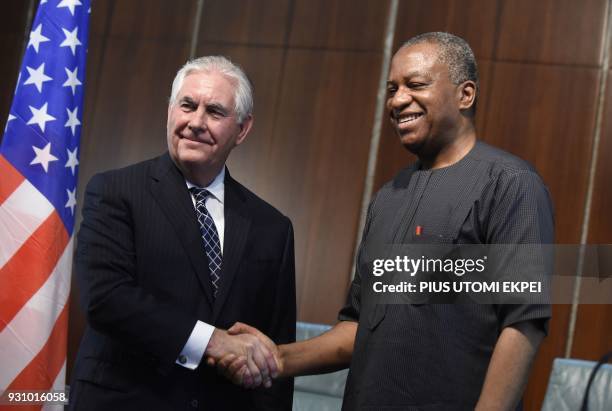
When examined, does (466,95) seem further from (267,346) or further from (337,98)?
(337,98)

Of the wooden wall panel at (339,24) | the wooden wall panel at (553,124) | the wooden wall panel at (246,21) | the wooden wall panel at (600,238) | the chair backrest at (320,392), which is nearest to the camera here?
the chair backrest at (320,392)

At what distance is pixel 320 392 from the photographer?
3.23 metres

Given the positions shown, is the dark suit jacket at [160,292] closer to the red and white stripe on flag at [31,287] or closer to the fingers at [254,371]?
the fingers at [254,371]

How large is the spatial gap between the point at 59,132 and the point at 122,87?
2.28 metres

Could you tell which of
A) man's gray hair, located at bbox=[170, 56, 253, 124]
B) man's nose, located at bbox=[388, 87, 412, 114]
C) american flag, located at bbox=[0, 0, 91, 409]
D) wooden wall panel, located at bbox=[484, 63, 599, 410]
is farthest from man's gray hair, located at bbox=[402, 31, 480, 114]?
wooden wall panel, located at bbox=[484, 63, 599, 410]

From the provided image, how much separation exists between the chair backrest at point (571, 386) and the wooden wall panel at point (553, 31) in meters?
2.34

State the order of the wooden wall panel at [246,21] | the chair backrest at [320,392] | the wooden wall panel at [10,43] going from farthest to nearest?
the wooden wall panel at [10,43] → the wooden wall panel at [246,21] → the chair backrest at [320,392]

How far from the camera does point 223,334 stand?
2.06 m

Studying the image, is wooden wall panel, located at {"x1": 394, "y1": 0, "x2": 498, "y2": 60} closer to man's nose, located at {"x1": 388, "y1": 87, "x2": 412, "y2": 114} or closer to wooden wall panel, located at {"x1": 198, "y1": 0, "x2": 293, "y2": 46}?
wooden wall panel, located at {"x1": 198, "y1": 0, "x2": 293, "y2": 46}

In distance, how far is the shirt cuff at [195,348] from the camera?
201 cm

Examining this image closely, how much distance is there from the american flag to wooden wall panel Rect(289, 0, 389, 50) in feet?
6.96

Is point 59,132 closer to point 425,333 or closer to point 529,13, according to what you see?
point 425,333

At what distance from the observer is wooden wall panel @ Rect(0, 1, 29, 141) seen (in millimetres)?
5305

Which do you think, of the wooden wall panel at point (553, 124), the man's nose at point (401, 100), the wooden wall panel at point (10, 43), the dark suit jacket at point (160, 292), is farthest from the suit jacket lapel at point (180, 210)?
the wooden wall panel at point (10, 43)
